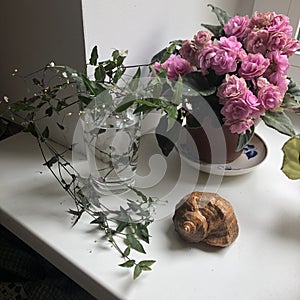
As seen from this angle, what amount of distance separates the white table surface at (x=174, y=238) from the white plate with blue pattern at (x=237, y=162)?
0.02 m

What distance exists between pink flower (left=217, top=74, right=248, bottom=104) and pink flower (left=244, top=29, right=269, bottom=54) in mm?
80

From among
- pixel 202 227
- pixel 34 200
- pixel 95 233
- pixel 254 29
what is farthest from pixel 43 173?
pixel 254 29

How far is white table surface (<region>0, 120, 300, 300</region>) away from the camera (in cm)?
56

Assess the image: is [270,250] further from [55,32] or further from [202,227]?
[55,32]

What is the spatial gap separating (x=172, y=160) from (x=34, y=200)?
0.28 m

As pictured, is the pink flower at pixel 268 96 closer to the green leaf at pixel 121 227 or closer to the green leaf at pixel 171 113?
the green leaf at pixel 171 113

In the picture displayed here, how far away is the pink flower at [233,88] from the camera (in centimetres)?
62

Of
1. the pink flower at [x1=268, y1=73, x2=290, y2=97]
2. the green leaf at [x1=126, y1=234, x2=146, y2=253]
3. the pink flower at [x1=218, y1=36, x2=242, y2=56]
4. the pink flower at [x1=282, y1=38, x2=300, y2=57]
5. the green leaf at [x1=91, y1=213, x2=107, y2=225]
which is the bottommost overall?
the green leaf at [x1=91, y1=213, x2=107, y2=225]

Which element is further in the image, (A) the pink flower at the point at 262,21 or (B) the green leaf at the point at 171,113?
(A) the pink flower at the point at 262,21

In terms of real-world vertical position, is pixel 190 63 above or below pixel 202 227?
above

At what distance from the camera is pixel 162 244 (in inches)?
24.6

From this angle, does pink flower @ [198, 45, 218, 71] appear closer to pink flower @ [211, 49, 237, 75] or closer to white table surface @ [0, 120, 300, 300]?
pink flower @ [211, 49, 237, 75]

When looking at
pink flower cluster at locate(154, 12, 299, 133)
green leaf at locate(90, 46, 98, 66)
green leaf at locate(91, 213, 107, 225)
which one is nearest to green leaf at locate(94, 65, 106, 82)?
green leaf at locate(90, 46, 98, 66)

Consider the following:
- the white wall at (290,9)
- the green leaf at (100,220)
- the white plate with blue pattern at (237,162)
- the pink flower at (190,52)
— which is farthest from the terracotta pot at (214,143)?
the white wall at (290,9)
